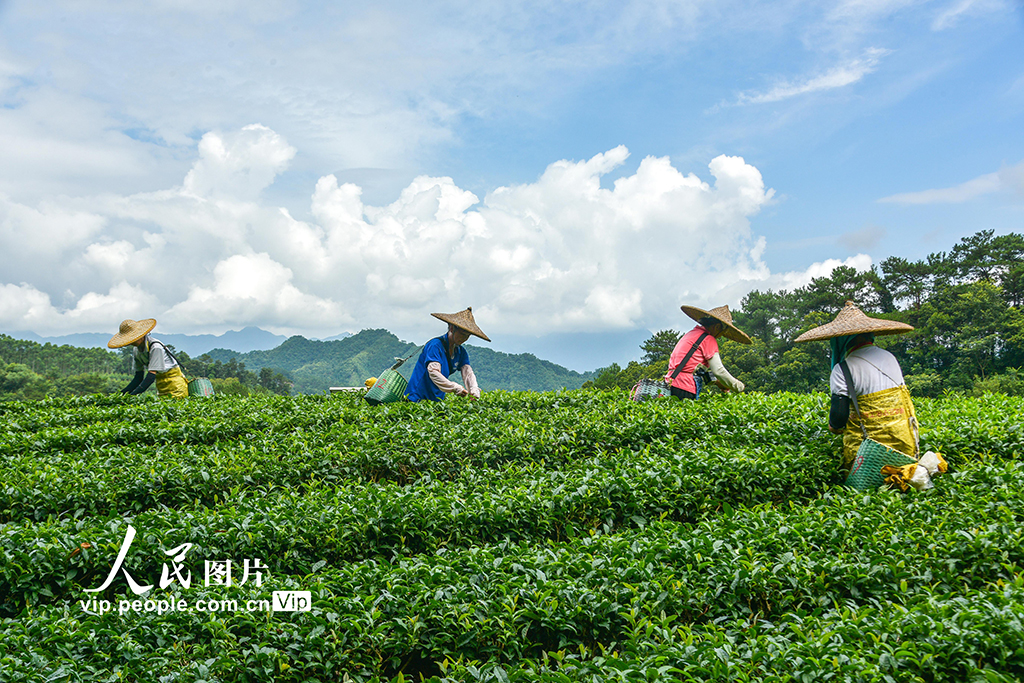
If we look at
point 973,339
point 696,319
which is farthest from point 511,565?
point 973,339

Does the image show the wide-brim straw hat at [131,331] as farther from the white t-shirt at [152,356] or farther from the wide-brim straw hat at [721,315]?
the wide-brim straw hat at [721,315]

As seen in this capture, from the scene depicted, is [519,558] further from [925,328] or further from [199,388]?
[925,328]

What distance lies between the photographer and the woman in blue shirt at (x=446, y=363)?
25.0 ft

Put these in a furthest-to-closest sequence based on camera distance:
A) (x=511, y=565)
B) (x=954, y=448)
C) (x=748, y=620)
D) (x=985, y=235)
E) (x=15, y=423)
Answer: (x=985, y=235), (x=15, y=423), (x=954, y=448), (x=511, y=565), (x=748, y=620)

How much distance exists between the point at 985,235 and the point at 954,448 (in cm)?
4012

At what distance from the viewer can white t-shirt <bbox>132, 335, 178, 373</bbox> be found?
8.73 metres

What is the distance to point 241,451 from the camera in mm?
5762

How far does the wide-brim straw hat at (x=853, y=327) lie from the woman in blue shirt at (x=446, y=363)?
388 centimetres

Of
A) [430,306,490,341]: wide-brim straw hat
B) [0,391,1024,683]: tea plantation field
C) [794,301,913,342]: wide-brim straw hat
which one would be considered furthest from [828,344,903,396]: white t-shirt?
[430,306,490,341]: wide-brim straw hat

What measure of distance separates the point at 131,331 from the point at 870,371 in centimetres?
892

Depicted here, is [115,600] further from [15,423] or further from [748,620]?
[15,423]

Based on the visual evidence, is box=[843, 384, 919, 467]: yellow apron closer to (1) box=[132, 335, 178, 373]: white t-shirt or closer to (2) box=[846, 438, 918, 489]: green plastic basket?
(2) box=[846, 438, 918, 489]: green plastic basket

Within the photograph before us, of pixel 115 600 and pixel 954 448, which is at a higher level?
pixel 954 448

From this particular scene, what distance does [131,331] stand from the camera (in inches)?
345
